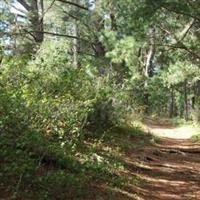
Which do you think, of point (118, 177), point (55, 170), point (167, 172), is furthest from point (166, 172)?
point (55, 170)

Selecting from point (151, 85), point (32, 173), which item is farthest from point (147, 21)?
A: point (151, 85)

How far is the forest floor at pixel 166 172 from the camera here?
8039mm

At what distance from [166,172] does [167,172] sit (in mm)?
28

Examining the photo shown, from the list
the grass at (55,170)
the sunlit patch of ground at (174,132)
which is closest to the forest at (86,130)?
the grass at (55,170)

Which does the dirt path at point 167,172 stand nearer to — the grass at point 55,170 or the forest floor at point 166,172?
the forest floor at point 166,172

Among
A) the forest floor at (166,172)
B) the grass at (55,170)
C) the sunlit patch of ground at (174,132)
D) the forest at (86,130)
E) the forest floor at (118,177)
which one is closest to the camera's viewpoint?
the grass at (55,170)

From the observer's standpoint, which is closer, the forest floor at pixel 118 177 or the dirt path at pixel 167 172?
the forest floor at pixel 118 177

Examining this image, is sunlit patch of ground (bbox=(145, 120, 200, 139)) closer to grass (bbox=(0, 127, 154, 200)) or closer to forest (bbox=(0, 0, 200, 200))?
forest (bbox=(0, 0, 200, 200))

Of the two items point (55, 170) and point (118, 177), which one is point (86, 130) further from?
point (55, 170)

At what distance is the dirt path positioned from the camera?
26.4 ft

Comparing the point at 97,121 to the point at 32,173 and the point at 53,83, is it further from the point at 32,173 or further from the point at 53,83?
the point at 32,173

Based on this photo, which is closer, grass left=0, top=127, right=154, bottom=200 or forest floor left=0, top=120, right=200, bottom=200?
grass left=0, top=127, right=154, bottom=200

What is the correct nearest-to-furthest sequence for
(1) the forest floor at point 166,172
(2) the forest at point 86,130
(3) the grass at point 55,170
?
(3) the grass at point 55,170 → (2) the forest at point 86,130 → (1) the forest floor at point 166,172

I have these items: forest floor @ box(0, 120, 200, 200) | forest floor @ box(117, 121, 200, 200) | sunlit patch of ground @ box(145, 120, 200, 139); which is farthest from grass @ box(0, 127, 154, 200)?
sunlit patch of ground @ box(145, 120, 200, 139)
